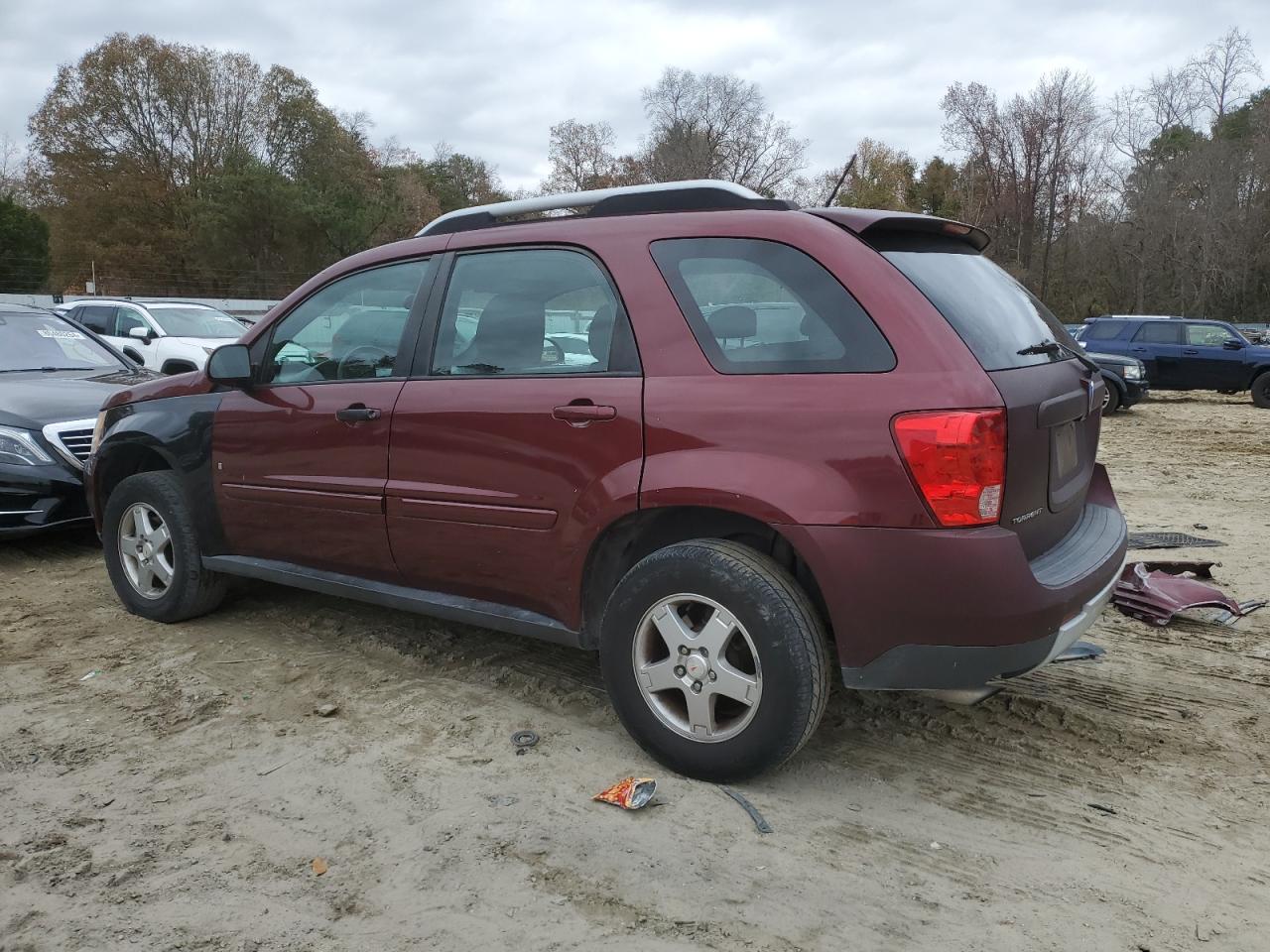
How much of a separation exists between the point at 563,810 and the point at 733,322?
5.09 feet

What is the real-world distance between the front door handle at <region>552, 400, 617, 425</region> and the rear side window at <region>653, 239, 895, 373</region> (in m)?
0.37

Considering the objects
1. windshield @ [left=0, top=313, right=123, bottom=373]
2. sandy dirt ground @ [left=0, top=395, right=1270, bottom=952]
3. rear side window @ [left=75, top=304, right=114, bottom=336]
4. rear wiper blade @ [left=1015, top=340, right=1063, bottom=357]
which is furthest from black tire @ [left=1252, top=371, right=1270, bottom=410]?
rear side window @ [left=75, top=304, right=114, bottom=336]

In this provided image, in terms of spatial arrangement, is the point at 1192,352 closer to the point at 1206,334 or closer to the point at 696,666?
the point at 1206,334

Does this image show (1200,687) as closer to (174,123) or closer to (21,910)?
(21,910)

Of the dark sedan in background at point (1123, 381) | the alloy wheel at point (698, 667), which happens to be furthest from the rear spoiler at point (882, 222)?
the dark sedan in background at point (1123, 381)

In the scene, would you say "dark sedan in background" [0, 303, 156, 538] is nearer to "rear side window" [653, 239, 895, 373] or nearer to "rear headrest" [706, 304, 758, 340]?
"rear side window" [653, 239, 895, 373]

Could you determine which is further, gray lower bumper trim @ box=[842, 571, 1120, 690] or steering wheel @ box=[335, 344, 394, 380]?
steering wheel @ box=[335, 344, 394, 380]

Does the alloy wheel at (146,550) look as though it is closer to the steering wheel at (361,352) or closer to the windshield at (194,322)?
the steering wheel at (361,352)

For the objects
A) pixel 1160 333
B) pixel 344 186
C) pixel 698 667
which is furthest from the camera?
pixel 344 186

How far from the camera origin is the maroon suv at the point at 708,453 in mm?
2662

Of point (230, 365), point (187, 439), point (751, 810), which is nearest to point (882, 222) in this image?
point (751, 810)

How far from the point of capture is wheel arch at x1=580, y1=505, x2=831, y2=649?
9.75 feet

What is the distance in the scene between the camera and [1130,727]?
3449 mm

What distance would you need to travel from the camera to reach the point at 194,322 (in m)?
15.1
